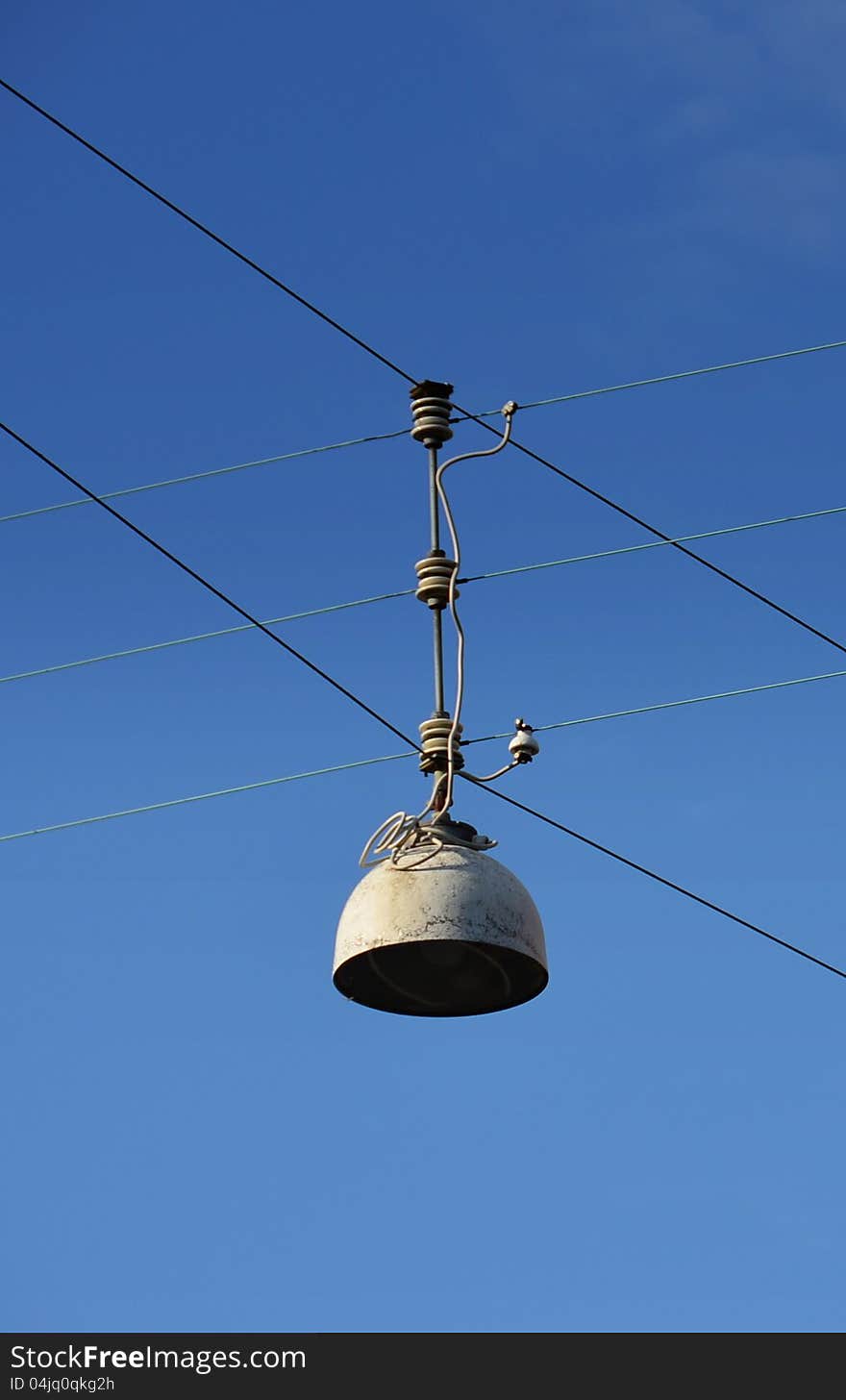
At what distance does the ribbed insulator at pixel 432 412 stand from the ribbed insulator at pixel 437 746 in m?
0.98

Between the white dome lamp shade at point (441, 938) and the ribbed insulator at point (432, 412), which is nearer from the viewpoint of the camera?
the white dome lamp shade at point (441, 938)

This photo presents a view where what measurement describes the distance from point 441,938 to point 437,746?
0.72 m

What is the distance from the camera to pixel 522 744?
25.1ft

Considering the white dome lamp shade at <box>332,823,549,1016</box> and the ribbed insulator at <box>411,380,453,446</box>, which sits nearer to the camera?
the white dome lamp shade at <box>332,823,549,1016</box>

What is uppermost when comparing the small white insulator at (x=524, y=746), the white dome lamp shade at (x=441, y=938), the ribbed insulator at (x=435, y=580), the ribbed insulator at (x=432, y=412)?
the ribbed insulator at (x=432, y=412)

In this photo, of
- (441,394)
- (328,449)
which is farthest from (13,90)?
(328,449)

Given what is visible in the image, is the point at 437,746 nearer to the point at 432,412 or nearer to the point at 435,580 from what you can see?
the point at 435,580

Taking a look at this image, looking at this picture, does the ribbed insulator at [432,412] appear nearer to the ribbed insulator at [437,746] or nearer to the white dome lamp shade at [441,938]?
the ribbed insulator at [437,746]

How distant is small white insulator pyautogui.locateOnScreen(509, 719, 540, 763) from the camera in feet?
25.1

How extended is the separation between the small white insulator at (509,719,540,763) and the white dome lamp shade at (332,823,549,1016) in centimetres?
28

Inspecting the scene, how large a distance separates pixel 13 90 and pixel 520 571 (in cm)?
289

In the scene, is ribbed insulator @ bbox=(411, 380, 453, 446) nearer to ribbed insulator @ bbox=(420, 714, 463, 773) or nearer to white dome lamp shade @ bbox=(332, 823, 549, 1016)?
ribbed insulator @ bbox=(420, 714, 463, 773)

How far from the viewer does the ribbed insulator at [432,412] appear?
823 cm

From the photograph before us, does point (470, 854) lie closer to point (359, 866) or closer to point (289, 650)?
point (359, 866)
